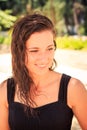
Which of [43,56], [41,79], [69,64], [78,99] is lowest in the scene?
[69,64]

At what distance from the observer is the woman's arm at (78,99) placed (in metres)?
2.38

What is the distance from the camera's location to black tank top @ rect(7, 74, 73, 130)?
7.94 ft

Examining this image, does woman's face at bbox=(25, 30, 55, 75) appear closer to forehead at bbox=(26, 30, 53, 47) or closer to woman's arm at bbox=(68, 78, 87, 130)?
forehead at bbox=(26, 30, 53, 47)

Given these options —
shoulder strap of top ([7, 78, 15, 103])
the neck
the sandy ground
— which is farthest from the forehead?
the sandy ground

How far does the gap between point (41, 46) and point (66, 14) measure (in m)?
37.8

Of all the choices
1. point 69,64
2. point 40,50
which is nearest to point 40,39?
point 40,50

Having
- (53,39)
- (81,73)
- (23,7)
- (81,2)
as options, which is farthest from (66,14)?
(53,39)

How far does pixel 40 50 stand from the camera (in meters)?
2.39

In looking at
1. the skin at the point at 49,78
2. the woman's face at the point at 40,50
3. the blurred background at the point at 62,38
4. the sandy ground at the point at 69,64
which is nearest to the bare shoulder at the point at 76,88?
the skin at the point at 49,78

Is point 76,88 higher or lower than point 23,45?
lower

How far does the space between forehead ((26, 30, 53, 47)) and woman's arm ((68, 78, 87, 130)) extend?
31 cm

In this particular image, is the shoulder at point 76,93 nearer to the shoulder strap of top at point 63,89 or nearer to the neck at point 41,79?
the shoulder strap of top at point 63,89

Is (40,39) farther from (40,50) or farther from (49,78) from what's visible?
(49,78)

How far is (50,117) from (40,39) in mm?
507
